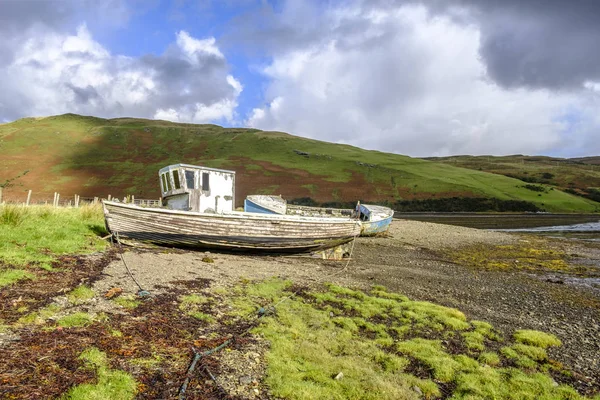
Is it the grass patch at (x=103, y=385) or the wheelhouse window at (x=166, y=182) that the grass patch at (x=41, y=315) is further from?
the wheelhouse window at (x=166, y=182)

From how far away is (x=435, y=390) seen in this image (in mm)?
6516

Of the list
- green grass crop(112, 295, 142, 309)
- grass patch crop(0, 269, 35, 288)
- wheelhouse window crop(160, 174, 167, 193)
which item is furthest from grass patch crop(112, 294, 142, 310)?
wheelhouse window crop(160, 174, 167, 193)

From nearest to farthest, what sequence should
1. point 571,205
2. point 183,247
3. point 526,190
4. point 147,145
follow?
point 183,247
point 571,205
point 526,190
point 147,145

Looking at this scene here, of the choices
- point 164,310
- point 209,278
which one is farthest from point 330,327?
point 209,278

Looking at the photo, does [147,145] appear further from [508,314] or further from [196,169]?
[508,314]

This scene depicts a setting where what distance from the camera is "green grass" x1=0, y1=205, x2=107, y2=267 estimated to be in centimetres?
1160

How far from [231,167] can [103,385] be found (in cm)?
Answer: 8187

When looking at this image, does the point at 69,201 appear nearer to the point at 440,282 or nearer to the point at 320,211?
the point at 320,211

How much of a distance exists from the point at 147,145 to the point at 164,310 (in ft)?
344

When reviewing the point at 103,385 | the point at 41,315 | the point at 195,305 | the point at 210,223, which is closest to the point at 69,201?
the point at 210,223

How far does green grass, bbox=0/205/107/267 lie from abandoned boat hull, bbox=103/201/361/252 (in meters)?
1.56

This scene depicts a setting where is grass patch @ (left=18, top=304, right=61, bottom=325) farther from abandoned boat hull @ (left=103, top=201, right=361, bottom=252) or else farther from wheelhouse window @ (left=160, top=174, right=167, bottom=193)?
wheelhouse window @ (left=160, top=174, right=167, bottom=193)

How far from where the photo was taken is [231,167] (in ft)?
280

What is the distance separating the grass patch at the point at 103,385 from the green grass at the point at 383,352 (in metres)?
2.20
